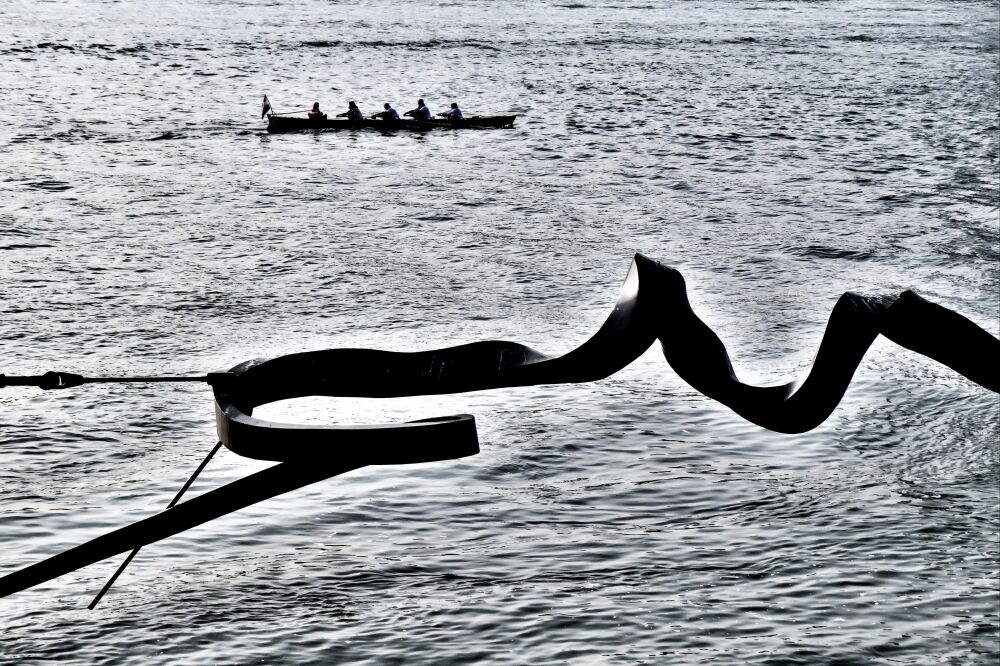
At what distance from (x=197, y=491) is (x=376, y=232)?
74.5 feet

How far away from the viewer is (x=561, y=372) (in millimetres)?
8047

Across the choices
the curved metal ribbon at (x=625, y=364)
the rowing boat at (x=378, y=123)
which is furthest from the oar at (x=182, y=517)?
the rowing boat at (x=378, y=123)

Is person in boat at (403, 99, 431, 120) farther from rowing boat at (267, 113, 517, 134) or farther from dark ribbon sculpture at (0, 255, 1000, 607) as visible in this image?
dark ribbon sculpture at (0, 255, 1000, 607)

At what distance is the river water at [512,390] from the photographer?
22.2 meters

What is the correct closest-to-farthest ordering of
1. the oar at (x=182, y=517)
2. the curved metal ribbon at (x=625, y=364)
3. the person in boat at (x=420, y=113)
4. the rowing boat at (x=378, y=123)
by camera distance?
the curved metal ribbon at (x=625, y=364) < the oar at (x=182, y=517) < the person in boat at (x=420, y=113) < the rowing boat at (x=378, y=123)

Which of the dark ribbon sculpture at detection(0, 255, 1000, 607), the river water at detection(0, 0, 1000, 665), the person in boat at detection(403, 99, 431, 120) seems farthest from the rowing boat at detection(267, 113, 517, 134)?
the dark ribbon sculpture at detection(0, 255, 1000, 607)

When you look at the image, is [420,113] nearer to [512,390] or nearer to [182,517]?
[512,390]

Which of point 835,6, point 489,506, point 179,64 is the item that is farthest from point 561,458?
point 835,6

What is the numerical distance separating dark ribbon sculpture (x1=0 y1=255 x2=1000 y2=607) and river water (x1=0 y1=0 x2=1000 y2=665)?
12.9m

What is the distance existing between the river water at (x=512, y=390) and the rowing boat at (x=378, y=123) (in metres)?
0.86

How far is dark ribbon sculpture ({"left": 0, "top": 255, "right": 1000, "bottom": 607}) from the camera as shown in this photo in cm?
763

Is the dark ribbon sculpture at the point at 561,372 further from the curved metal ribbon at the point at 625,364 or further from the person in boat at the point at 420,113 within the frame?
the person in boat at the point at 420,113

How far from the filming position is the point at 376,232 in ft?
156

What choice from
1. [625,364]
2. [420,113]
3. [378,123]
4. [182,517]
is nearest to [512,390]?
[182,517]
